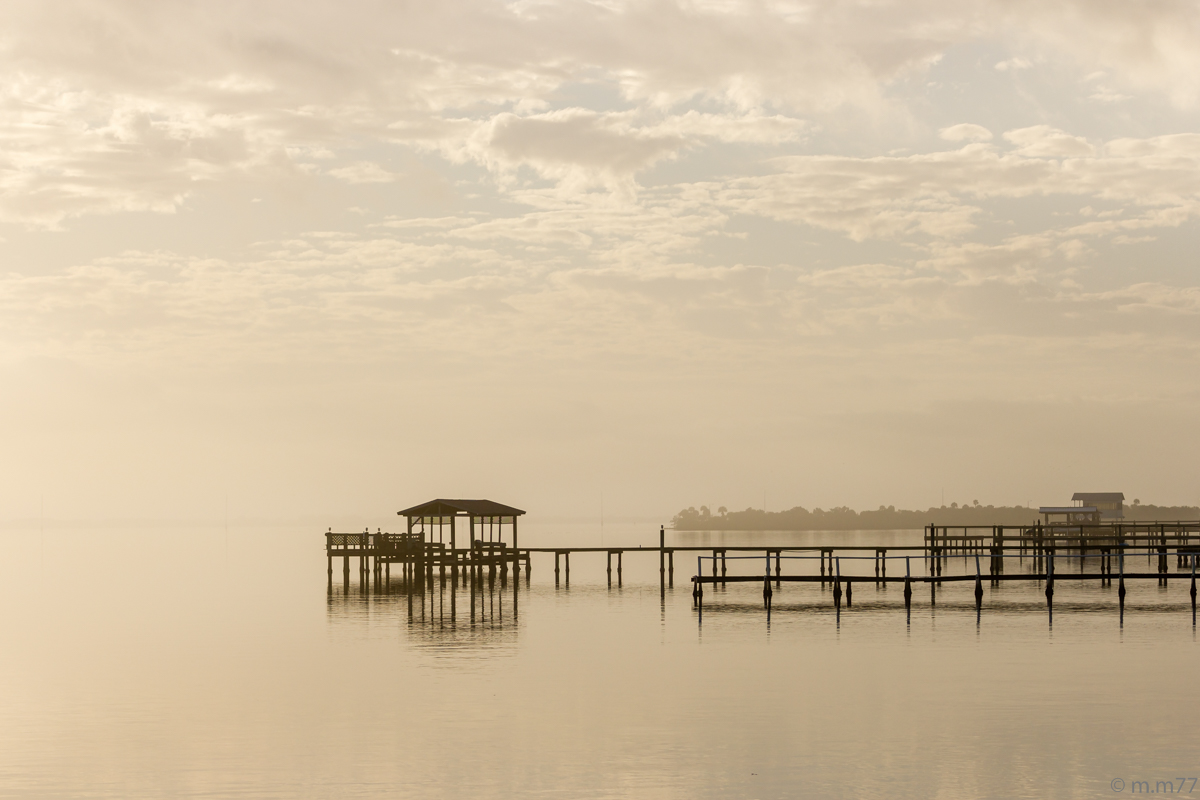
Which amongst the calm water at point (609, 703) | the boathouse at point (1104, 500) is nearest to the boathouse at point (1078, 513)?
the boathouse at point (1104, 500)

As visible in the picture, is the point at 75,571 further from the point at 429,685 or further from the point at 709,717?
the point at 709,717

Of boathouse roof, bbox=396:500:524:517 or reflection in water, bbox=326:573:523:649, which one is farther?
boathouse roof, bbox=396:500:524:517

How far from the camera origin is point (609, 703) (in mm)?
33000

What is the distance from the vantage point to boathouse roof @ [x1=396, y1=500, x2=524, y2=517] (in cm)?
7375

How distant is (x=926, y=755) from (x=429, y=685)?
14959 mm

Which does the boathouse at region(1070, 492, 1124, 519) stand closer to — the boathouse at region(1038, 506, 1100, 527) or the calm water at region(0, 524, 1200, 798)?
the boathouse at region(1038, 506, 1100, 527)

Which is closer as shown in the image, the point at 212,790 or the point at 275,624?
the point at 212,790

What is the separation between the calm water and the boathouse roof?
13521mm

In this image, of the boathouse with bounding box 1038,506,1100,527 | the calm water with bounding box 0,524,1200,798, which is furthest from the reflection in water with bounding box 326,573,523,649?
the boathouse with bounding box 1038,506,1100,527

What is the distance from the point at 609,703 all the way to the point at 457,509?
41998mm

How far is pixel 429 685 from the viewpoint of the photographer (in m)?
35.8

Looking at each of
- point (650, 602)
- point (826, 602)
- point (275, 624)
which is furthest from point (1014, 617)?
point (275, 624)

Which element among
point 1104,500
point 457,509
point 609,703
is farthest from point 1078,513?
point 609,703

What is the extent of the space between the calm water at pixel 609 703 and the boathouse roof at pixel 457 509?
532 inches
